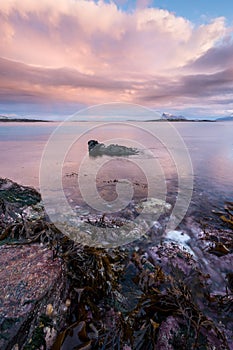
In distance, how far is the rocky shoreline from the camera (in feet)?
5.28

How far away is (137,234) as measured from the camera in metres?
4.25

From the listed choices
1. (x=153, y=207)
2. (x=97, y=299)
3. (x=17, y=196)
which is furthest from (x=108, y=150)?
(x=97, y=299)

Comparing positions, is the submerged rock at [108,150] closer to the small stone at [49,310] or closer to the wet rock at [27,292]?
the wet rock at [27,292]

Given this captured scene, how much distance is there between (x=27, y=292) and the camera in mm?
1694

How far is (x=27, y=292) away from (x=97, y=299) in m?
0.84

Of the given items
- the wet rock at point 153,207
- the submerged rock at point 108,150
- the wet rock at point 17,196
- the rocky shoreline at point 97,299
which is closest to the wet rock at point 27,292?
the rocky shoreline at point 97,299

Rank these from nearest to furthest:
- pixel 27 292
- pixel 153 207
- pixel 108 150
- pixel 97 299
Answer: pixel 27 292
pixel 97 299
pixel 153 207
pixel 108 150

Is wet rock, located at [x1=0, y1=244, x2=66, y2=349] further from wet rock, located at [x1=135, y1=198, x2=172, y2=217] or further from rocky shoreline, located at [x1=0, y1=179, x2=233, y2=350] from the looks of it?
wet rock, located at [x1=135, y1=198, x2=172, y2=217]

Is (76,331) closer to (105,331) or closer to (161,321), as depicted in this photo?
(105,331)

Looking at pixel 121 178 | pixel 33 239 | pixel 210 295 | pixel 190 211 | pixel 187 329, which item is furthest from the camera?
pixel 121 178

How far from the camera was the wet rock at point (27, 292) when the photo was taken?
146 centimetres

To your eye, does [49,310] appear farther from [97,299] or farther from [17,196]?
[17,196]

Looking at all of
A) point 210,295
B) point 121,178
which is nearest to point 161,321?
point 210,295

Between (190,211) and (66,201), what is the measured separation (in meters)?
3.90
